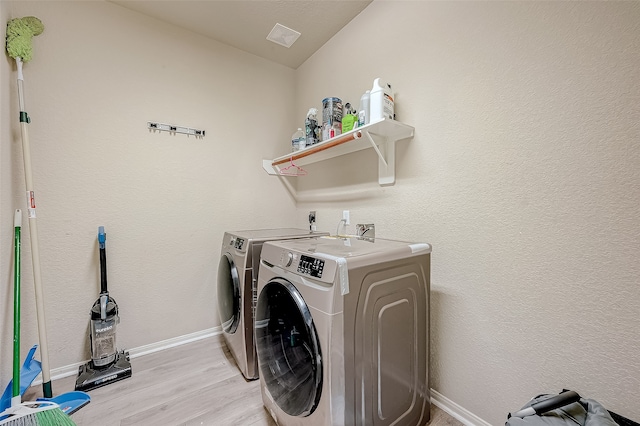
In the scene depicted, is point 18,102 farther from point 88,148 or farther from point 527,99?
point 527,99

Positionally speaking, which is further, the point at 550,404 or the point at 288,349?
the point at 288,349

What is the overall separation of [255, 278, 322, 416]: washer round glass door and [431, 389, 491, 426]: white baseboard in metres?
0.84

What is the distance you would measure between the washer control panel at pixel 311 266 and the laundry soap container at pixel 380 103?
35.8 inches

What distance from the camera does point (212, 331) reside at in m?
2.21

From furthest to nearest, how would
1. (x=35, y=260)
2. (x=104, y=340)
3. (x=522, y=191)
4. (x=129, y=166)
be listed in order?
(x=129, y=166), (x=104, y=340), (x=35, y=260), (x=522, y=191)

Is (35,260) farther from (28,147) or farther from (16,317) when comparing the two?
(28,147)

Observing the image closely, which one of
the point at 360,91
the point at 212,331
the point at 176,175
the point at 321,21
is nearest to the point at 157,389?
the point at 212,331

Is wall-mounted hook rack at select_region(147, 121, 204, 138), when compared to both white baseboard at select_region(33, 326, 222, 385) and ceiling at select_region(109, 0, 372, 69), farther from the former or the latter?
white baseboard at select_region(33, 326, 222, 385)

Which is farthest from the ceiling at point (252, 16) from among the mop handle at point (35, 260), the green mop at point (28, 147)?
the mop handle at point (35, 260)

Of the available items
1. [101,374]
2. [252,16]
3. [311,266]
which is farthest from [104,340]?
[252,16]

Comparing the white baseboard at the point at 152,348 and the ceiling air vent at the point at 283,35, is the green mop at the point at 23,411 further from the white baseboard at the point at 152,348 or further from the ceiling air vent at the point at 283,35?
the ceiling air vent at the point at 283,35

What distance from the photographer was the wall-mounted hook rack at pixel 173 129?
1935 mm

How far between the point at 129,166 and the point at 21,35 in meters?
0.85

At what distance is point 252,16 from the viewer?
6.22 feet
